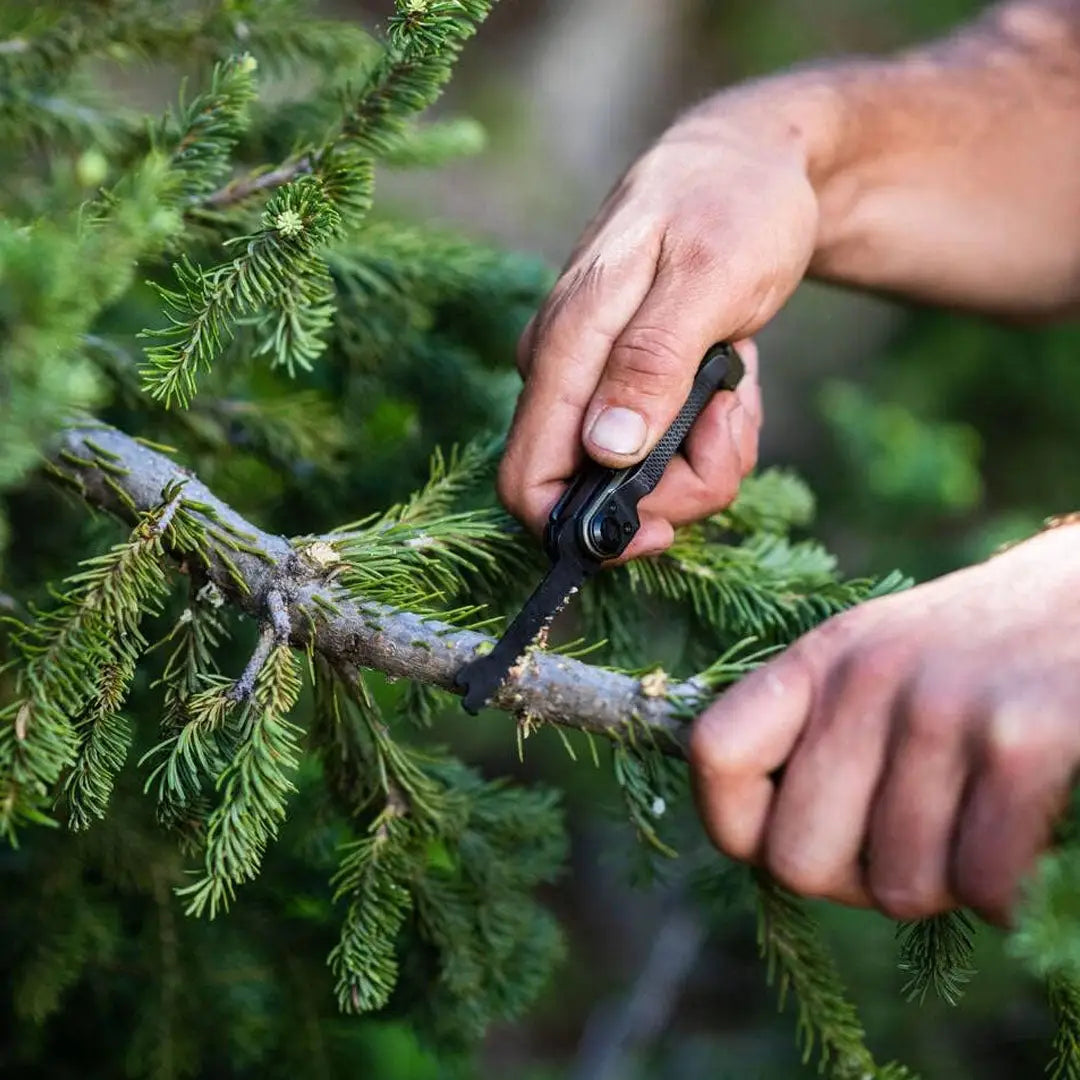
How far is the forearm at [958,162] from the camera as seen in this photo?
→ 1.94m

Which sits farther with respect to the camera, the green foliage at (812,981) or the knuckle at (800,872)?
the green foliage at (812,981)

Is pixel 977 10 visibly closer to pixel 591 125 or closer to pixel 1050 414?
pixel 1050 414

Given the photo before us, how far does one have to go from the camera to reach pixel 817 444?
5.85m

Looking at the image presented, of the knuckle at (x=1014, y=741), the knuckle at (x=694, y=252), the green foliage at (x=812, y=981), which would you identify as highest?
the knuckle at (x=694, y=252)

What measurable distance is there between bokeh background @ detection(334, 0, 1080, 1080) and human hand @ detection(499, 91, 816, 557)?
0.10m

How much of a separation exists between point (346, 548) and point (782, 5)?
24.7 ft

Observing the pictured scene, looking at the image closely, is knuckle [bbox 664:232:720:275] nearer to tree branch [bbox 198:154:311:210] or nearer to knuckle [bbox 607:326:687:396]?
knuckle [bbox 607:326:687:396]

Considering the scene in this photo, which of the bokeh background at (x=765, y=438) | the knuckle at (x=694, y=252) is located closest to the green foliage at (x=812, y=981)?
the bokeh background at (x=765, y=438)

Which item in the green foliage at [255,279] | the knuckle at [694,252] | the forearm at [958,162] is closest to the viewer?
the green foliage at [255,279]

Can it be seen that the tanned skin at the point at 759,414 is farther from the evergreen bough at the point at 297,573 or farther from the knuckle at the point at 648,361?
the evergreen bough at the point at 297,573

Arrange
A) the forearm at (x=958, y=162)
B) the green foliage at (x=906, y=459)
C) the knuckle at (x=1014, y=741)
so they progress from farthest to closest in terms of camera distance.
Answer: the green foliage at (x=906, y=459) < the forearm at (x=958, y=162) < the knuckle at (x=1014, y=741)

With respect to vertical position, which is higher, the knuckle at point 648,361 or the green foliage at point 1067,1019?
the knuckle at point 648,361

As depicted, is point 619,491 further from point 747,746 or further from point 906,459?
point 906,459

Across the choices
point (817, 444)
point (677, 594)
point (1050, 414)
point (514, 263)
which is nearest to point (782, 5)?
point (817, 444)
